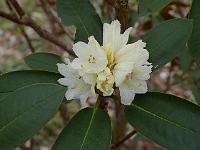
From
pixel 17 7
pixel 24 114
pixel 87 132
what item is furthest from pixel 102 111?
pixel 17 7

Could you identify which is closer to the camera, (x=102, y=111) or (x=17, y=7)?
(x=102, y=111)

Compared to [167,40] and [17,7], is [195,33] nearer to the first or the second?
[167,40]

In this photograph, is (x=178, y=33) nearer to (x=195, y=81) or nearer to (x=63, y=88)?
(x=63, y=88)

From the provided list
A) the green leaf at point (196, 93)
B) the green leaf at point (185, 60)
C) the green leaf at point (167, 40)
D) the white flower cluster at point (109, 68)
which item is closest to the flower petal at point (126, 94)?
the white flower cluster at point (109, 68)

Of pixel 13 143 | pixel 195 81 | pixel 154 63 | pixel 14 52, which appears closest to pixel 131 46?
pixel 154 63

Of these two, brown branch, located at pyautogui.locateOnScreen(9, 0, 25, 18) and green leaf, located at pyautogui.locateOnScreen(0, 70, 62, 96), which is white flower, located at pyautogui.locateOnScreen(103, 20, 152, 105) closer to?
green leaf, located at pyautogui.locateOnScreen(0, 70, 62, 96)

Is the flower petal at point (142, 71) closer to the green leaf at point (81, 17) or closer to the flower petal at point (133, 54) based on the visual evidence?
the flower petal at point (133, 54)
